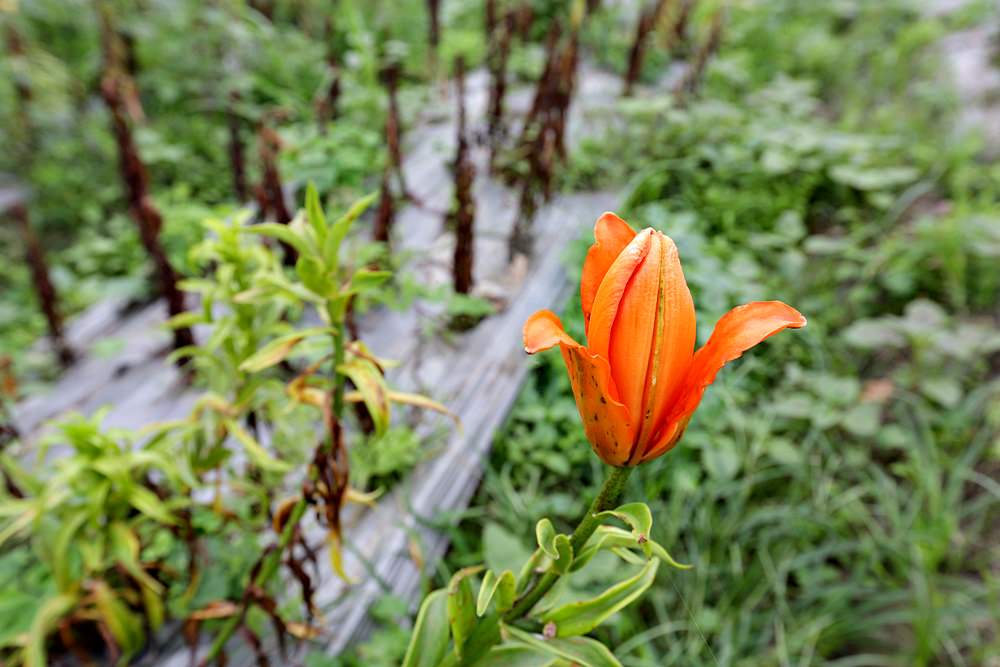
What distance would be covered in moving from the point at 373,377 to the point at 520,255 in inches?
47.2

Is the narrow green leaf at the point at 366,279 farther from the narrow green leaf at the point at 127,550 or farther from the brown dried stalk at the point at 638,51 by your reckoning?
the brown dried stalk at the point at 638,51

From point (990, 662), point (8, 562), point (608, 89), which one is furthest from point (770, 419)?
point (608, 89)

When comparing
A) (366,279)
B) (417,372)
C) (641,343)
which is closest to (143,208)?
(417,372)

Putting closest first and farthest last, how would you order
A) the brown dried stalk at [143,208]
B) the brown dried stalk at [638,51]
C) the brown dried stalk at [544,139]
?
the brown dried stalk at [143,208], the brown dried stalk at [544,139], the brown dried stalk at [638,51]

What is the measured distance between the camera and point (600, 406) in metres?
0.50

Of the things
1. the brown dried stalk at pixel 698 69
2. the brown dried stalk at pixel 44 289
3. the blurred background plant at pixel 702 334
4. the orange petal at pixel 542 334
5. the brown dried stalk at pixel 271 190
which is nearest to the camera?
the orange petal at pixel 542 334

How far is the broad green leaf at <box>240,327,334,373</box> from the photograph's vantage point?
2.98 ft

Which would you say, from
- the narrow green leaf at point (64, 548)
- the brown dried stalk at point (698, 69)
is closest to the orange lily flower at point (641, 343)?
the narrow green leaf at point (64, 548)

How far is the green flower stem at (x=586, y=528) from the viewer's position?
21.2 inches

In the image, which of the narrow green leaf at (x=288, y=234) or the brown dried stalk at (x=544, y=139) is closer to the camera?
the narrow green leaf at (x=288, y=234)

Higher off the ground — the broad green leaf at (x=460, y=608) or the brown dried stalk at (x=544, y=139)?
the brown dried stalk at (x=544, y=139)

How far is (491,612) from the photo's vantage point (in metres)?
0.64

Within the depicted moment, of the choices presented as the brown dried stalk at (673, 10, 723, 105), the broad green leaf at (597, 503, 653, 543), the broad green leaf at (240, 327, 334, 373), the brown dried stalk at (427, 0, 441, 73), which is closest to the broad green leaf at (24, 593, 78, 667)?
the broad green leaf at (240, 327, 334, 373)

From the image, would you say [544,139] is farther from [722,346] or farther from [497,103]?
[722,346]
